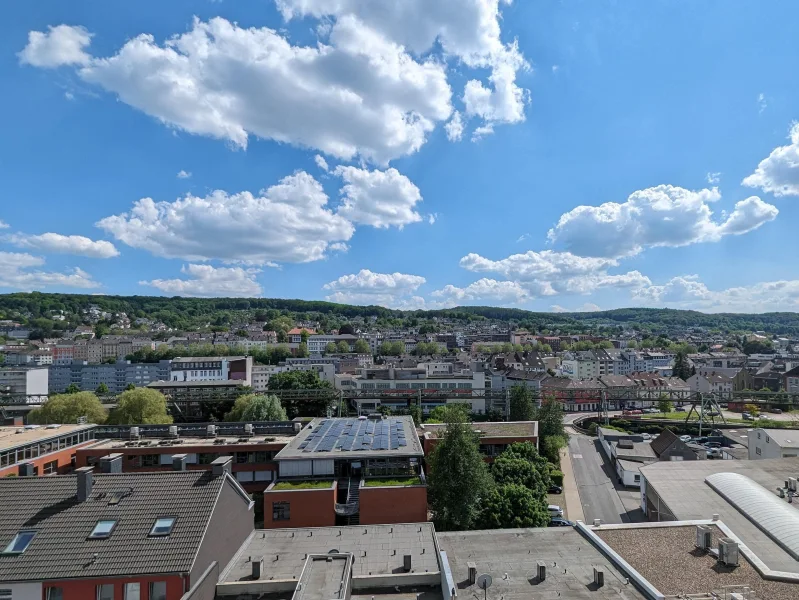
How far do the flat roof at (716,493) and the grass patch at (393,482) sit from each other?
41.3 feet

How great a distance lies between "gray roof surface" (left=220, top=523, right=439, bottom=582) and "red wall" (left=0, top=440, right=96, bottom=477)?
726 inches

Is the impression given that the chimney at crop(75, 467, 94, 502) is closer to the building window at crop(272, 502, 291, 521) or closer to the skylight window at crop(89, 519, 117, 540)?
the skylight window at crop(89, 519, 117, 540)

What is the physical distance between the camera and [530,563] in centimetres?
1405

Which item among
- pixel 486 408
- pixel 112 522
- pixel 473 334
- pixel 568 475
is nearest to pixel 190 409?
pixel 486 408

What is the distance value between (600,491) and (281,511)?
24.3m

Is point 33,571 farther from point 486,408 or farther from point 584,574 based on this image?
point 486,408

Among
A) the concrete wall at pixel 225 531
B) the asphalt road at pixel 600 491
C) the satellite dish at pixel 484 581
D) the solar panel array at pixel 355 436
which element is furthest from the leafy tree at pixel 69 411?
the satellite dish at pixel 484 581

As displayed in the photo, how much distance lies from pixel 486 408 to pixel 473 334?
5098 inches

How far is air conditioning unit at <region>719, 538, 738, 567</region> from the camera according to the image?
13805 mm

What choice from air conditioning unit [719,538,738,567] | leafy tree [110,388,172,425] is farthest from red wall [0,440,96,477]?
air conditioning unit [719,538,738,567]

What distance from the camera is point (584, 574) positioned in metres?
13.2

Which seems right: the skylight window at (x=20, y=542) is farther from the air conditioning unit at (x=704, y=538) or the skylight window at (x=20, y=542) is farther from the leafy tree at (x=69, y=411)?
the leafy tree at (x=69, y=411)

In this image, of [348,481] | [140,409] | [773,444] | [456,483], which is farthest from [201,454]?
[773,444]

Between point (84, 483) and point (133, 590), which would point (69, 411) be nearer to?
point (84, 483)
